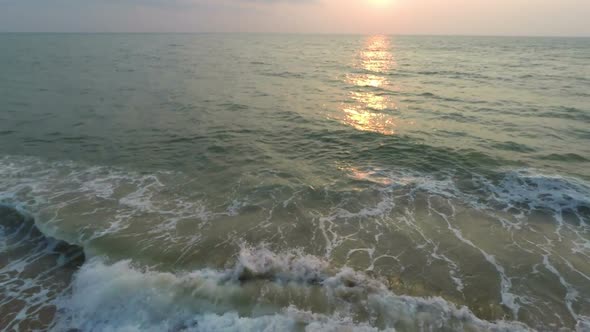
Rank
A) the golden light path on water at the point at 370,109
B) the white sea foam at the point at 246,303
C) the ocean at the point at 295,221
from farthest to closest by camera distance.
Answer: the golden light path on water at the point at 370,109, the ocean at the point at 295,221, the white sea foam at the point at 246,303

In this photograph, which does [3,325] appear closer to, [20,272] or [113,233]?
[20,272]

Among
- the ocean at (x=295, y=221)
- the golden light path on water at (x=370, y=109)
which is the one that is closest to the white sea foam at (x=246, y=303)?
the ocean at (x=295, y=221)

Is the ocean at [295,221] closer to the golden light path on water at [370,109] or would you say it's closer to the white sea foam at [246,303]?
the white sea foam at [246,303]

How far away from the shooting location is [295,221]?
34.0 ft

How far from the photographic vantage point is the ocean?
277 inches

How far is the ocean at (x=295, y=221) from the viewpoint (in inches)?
277

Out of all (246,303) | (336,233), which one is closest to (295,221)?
(336,233)

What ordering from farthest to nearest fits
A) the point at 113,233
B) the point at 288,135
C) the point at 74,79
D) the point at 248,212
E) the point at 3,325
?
the point at 74,79
the point at 288,135
the point at 248,212
the point at 113,233
the point at 3,325

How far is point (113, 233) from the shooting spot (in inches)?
376

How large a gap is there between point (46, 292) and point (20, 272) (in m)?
1.34

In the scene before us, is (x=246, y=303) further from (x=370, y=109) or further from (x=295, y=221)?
(x=370, y=109)

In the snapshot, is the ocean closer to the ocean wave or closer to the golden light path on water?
the ocean wave

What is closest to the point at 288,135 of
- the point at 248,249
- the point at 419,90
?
the point at 248,249

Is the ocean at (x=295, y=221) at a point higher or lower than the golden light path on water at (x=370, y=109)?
lower
